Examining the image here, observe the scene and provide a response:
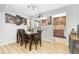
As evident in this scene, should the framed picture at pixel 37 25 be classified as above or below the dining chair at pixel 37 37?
above

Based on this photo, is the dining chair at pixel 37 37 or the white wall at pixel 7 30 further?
the dining chair at pixel 37 37

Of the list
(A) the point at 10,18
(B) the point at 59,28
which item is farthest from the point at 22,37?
(B) the point at 59,28

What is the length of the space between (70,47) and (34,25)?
0.82 meters

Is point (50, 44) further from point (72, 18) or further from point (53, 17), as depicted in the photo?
point (72, 18)

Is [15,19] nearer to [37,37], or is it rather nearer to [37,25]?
[37,25]

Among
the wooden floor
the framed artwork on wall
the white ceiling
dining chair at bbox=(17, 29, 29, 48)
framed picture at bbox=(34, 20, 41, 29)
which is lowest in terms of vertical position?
the wooden floor

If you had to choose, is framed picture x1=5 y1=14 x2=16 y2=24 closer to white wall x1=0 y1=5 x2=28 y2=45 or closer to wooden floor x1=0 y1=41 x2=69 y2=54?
white wall x1=0 y1=5 x2=28 y2=45

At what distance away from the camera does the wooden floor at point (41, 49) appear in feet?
5.86

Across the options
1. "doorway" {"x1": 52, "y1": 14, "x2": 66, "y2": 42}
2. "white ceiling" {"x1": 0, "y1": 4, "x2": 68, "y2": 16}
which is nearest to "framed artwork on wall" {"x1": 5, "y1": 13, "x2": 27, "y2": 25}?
"white ceiling" {"x1": 0, "y1": 4, "x2": 68, "y2": 16}

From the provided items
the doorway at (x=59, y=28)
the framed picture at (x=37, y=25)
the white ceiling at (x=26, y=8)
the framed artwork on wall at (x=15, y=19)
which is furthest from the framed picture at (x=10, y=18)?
the doorway at (x=59, y=28)

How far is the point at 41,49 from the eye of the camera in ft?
6.06

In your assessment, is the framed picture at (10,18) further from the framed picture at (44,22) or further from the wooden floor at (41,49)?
the framed picture at (44,22)

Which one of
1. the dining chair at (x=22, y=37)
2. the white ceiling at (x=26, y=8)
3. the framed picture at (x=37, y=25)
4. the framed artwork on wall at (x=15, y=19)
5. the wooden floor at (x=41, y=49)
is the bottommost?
the wooden floor at (x=41, y=49)

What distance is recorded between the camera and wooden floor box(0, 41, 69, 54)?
1787 mm
